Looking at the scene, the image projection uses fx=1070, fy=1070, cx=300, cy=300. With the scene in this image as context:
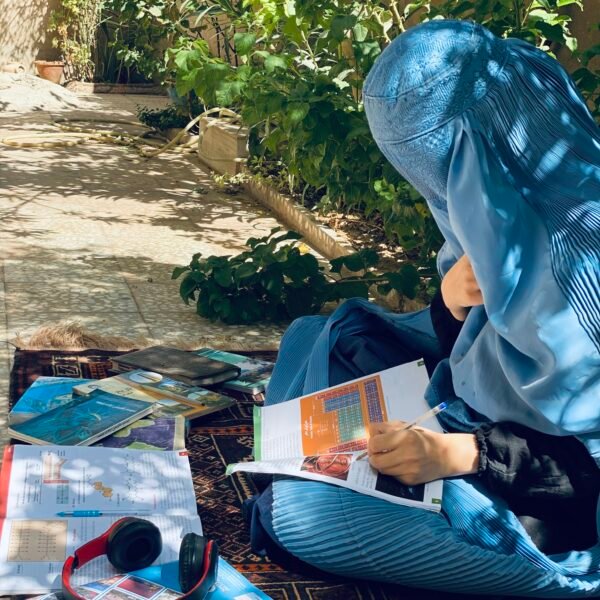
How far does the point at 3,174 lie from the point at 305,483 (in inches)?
218

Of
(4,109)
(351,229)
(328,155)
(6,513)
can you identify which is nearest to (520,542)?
(6,513)

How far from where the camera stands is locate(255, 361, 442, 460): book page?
263 cm

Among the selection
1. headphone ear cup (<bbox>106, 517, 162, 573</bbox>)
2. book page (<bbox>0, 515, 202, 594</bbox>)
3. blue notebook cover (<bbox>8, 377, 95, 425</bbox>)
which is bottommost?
blue notebook cover (<bbox>8, 377, 95, 425</bbox>)

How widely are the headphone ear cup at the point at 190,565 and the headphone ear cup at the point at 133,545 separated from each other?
0.10 m

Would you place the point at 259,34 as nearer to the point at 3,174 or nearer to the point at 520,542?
the point at 3,174

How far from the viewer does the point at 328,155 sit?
4289 millimetres

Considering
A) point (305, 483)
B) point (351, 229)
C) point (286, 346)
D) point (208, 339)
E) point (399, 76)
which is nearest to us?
point (399, 76)

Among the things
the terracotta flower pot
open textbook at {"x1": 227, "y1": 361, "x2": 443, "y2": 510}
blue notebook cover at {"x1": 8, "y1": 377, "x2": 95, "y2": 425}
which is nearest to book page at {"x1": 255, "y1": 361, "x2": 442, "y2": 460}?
open textbook at {"x1": 227, "y1": 361, "x2": 443, "y2": 510}

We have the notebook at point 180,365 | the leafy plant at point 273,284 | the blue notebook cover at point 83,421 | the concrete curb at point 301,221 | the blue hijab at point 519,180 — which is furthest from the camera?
the concrete curb at point 301,221

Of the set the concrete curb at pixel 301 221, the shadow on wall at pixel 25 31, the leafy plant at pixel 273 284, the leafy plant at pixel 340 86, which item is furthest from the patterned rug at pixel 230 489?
the shadow on wall at pixel 25 31

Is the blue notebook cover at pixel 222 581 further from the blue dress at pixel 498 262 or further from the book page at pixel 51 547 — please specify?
the blue dress at pixel 498 262

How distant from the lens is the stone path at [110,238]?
14.3ft

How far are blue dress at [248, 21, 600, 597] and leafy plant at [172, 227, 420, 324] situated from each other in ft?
6.52

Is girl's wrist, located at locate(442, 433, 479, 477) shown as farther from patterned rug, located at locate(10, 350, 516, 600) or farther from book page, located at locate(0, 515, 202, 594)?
book page, located at locate(0, 515, 202, 594)
